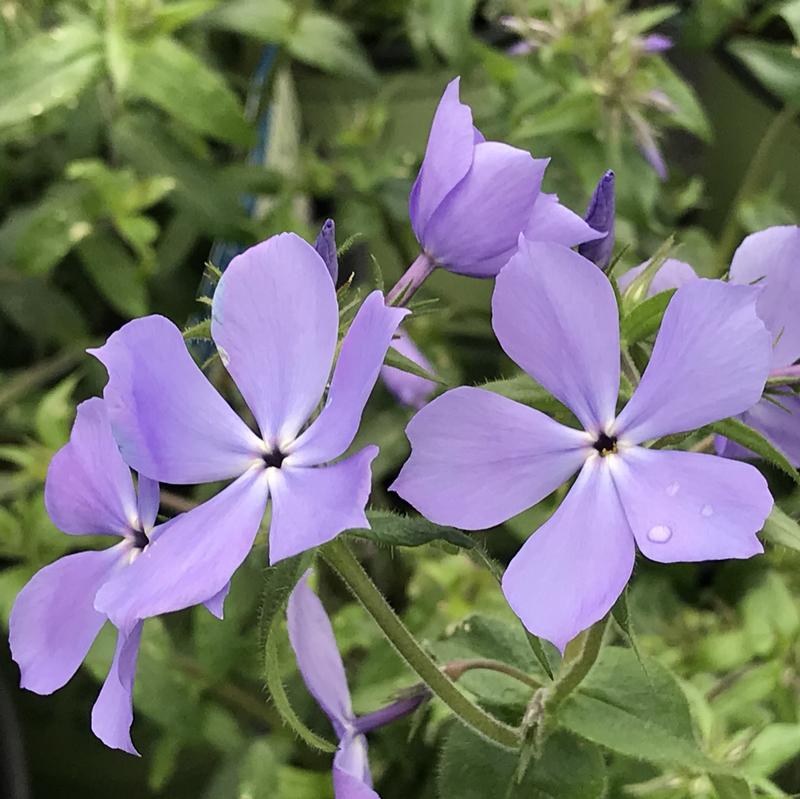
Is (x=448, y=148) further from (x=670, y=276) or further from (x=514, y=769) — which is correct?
(x=514, y=769)

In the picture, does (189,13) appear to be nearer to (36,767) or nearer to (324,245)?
(324,245)

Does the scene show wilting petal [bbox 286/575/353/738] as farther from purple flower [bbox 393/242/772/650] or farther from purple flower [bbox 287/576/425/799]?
purple flower [bbox 393/242/772/650]

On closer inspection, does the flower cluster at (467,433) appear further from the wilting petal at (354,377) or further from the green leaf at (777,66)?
the green leaf at (777,66)

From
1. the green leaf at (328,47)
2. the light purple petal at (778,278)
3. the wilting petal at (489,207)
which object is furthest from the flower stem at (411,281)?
the green leaf at (328,47)

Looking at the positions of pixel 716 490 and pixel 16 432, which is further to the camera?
pixel 16 432

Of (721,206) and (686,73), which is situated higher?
(686,73)

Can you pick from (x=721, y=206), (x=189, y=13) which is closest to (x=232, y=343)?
(x=189, y=13)

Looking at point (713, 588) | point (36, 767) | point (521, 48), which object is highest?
point (521, 48)

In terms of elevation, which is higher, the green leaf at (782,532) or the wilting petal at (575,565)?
the wilting petal at (575,565)
